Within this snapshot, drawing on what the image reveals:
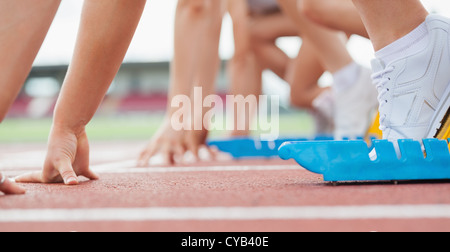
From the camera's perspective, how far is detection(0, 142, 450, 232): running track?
0.74 meters

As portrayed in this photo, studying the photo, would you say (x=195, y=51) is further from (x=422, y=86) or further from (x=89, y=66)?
(x=422, y=86)

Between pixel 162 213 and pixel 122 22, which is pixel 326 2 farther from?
pixel 162 213

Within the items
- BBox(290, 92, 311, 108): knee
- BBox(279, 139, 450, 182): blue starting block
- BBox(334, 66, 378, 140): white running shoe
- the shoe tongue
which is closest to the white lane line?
BBox(279, 139, 450, 182): blue starting block

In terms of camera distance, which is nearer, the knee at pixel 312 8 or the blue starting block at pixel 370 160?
the blue starting block at pixel 370 160

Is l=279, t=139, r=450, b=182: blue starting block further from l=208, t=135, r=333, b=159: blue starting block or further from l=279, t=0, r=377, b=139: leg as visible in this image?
l=208, t=135, r=333, b=159: blue starting block

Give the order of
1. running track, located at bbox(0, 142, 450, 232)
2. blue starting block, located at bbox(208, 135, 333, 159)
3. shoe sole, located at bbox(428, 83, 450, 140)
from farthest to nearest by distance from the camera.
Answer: blue starting block, located at bbox(208, 135, 333, 159) < shoe sole, located at bbox(428, 83, 450, 140) < running track, located at bbox(0, 142, 450, 232)

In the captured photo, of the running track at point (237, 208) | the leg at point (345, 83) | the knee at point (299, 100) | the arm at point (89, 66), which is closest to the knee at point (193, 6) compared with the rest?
the leg at point (345, 83)

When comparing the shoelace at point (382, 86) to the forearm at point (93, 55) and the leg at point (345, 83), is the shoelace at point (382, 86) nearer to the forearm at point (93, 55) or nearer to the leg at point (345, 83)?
the forearm at point (93, 55)

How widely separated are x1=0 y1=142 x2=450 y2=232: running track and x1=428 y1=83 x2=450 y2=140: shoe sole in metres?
0.14

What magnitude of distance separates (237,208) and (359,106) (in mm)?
1651

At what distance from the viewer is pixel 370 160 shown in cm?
113

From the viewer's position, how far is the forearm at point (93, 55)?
4.19ft

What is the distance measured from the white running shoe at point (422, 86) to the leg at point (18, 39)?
31.9 inches

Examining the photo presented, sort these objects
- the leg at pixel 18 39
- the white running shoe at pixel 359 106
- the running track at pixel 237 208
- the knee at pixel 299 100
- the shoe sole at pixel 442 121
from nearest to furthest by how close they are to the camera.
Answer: the running track at pixel 237 208 < the leg at pixel 18 39 < the shoe sole at pixel 442 121 < the white running shoe at pixel 359 106 < the knee at pixel 299 100
